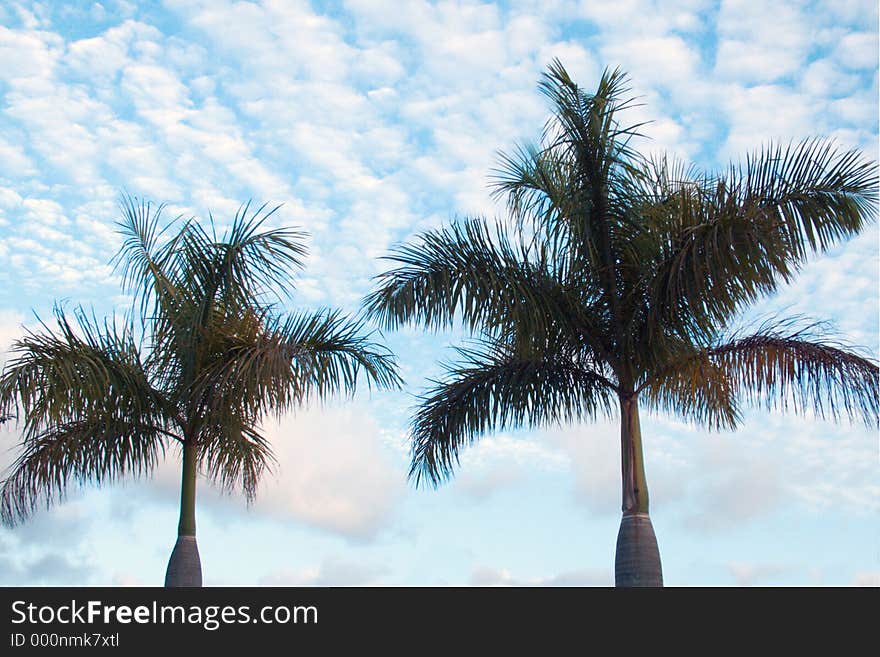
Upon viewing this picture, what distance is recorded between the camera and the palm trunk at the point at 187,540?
12359 millimetres

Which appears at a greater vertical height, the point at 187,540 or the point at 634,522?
the point at 187,540

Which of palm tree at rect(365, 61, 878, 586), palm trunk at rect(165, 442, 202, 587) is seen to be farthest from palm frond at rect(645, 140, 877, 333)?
palm trunk at rect(165, 442, 202, 587)

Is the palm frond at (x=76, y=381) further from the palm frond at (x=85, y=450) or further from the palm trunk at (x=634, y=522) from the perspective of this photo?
the palm trunk at (x=634, y=522)

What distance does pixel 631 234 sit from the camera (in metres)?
12.7

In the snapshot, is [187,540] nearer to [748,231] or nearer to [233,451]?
[233,451]

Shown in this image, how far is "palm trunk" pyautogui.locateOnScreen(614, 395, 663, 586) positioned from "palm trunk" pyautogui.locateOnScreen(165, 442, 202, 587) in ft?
16.1

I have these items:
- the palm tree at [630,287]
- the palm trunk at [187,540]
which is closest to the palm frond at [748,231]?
the palm tree at [630,287]

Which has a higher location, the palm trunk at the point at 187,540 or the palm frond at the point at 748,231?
→ the palm frond at the point at 748,231

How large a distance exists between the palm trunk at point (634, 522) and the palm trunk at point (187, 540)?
4.91 meters

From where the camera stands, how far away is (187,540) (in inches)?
494

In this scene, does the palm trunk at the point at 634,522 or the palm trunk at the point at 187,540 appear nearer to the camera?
the palm trunk at the point at 634,522

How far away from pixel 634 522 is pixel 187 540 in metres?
5.24

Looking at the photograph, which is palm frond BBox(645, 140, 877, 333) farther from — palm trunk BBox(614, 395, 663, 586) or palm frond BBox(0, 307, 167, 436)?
palm frond BBox(0, 307, 167, 436)

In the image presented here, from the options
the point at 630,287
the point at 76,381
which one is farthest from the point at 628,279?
the point at 76,381
